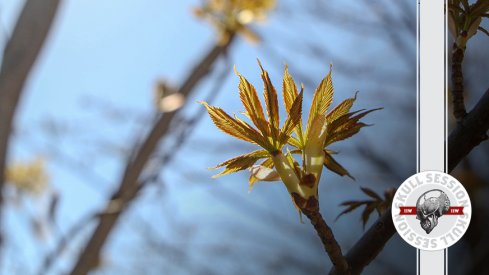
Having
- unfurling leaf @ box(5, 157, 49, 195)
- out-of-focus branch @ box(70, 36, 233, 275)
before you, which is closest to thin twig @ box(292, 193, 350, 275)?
out-of-focus branch @ box(70, 36, 233, 275)

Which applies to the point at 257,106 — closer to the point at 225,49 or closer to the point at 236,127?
the point at 236,127

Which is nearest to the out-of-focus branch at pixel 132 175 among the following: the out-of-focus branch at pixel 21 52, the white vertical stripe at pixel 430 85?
the out-of-focus branch at pixel 21 52

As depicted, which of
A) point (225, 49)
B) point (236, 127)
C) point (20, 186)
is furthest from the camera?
point (20, 186)

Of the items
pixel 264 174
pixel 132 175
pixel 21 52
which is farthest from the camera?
pixel 132 175

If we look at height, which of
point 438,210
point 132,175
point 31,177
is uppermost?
point 438,210

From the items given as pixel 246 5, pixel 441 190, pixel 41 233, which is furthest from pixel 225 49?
pixel 441 190

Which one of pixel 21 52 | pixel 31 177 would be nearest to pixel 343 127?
pixel 21 52

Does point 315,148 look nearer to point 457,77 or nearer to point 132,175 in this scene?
point 457,77
